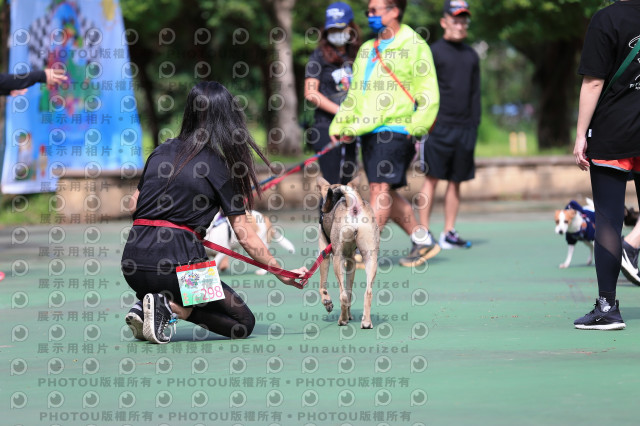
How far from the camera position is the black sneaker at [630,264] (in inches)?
320

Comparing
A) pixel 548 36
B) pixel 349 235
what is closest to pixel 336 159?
pixel 349 235

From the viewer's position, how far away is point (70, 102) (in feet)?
55.0

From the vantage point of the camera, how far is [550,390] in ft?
17.8

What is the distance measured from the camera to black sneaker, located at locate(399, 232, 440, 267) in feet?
36.3

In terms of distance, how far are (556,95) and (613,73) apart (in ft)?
82.2

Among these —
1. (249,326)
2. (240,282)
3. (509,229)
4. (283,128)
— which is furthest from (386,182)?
(283,128)

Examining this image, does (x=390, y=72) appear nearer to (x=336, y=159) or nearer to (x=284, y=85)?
(x=336, y=159)

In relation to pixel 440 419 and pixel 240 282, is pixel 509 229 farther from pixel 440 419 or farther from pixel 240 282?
pixel 440 419

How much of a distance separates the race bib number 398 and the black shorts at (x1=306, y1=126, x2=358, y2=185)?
419 cm

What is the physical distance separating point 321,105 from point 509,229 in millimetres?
4566

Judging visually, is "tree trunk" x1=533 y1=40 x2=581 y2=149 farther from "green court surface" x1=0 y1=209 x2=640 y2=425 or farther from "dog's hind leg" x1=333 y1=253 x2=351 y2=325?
"dog's hind leg" x1=333 y1=253 x2=351 y2=325

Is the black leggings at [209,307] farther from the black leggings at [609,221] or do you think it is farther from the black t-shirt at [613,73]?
the black t-shirt at [613,73]

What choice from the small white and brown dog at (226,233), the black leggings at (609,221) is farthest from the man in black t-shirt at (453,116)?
the black leggings at (609,221)

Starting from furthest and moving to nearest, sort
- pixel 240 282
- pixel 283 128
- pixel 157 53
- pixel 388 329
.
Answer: pixel 157 53, pixel 283 128, pixel 240 282, pixel 388 329
